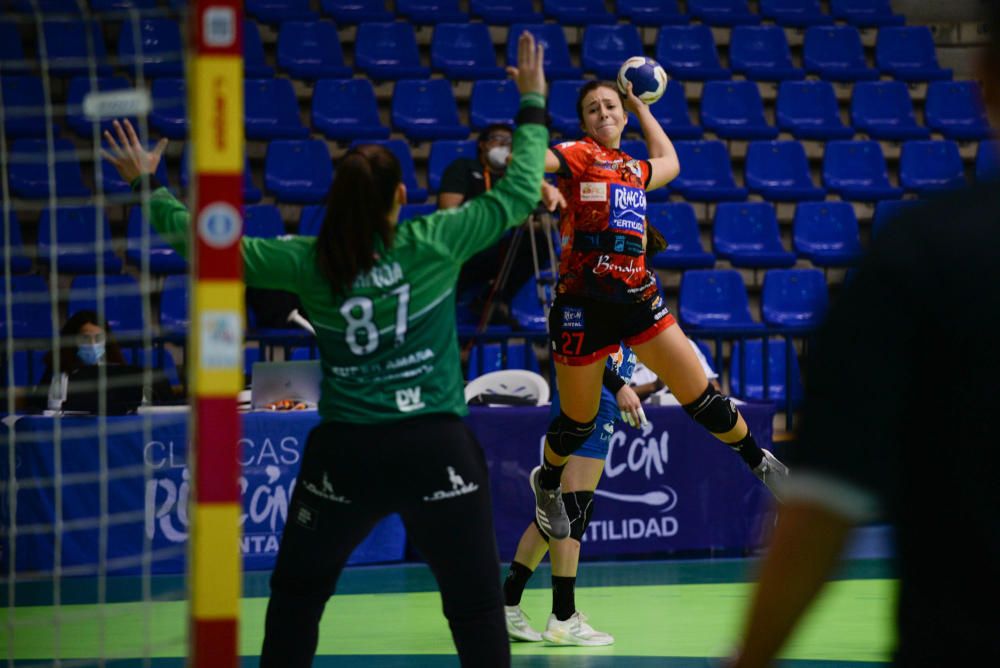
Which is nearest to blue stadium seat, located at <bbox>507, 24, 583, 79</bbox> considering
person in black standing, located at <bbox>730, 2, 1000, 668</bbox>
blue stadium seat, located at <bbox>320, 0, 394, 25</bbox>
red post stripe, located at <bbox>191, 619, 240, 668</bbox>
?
blue stadium seat, located at <bbox>320, 0, 394, 25</bbox>

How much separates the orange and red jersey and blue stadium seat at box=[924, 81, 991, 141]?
28.8ft

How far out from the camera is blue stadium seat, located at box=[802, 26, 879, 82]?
13719 millimetres

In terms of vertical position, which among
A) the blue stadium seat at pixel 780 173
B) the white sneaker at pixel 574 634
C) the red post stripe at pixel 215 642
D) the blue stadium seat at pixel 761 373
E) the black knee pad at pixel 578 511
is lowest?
the white sneaker at pixel 574 634

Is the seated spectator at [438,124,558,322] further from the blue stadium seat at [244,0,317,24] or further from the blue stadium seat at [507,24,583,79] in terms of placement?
the blue stadium seat at [244,0,317,24]

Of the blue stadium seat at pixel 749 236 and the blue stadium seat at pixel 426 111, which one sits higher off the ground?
the blue stadium seat at pixel 426 111

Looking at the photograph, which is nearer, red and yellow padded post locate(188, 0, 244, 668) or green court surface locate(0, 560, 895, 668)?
red and yellow padded post locate(188, 0, 244, 668)

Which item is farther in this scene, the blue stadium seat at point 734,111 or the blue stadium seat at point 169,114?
the blue stadium seat at point 734,111

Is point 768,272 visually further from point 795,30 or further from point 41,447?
point 41,447

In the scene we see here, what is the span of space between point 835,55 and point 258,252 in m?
11.5

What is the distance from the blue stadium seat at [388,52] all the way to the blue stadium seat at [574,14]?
5.04 ft

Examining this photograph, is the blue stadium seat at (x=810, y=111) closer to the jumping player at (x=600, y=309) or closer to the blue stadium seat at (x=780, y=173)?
the blue stadium seat at (x=780, y=173)

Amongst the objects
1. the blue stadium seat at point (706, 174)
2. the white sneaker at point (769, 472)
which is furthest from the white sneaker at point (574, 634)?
the blue stadium seat at point (706, 174)

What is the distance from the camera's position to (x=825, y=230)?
12.2 meters

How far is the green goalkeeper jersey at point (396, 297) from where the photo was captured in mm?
3467
